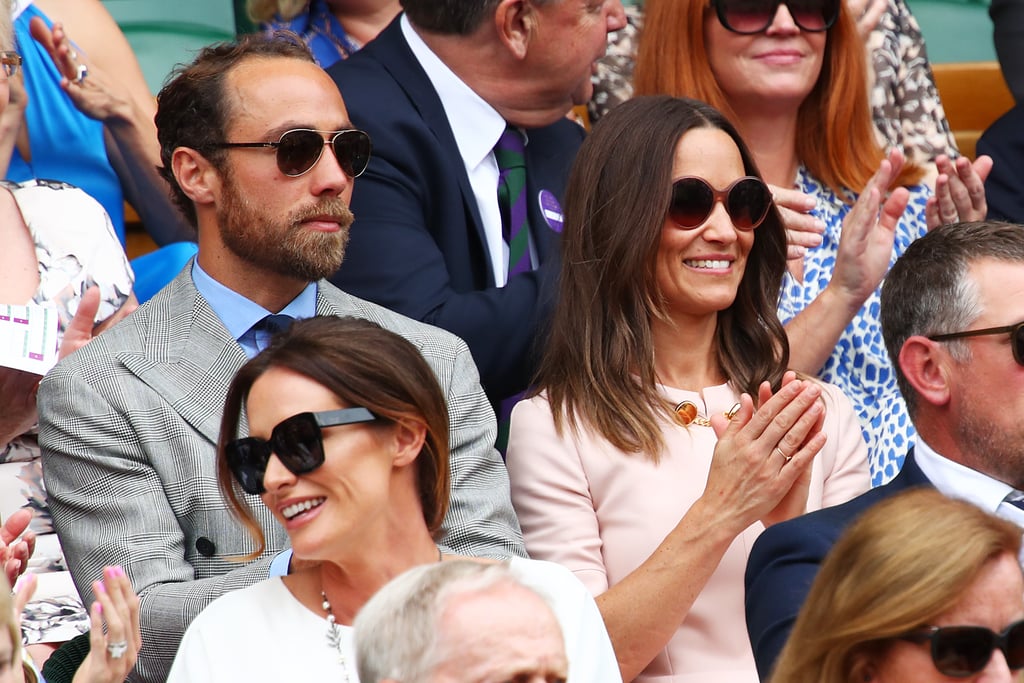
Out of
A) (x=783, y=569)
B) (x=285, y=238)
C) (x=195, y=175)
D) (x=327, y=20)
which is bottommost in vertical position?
(x=783, y=569)

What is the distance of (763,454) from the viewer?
11.5 feet

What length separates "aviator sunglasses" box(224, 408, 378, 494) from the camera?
9.78 ft

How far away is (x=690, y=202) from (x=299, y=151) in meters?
0.88

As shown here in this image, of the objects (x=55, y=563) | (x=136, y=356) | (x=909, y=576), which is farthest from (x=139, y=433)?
(x=909, y=576)

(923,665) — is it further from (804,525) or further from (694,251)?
(694,251)

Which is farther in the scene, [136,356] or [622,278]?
[622,278]

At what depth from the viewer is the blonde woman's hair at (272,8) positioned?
527 centimetres

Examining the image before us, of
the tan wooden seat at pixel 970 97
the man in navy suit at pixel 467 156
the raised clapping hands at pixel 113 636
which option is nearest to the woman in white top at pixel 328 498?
the raised clapping hands at pixel 113 636

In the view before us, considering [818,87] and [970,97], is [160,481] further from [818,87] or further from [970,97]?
[970,97]

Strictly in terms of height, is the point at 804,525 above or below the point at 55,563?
above

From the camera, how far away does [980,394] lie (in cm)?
367

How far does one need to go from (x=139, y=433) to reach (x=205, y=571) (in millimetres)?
301

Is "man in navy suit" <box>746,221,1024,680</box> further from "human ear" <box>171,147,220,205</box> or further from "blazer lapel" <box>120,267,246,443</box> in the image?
"human ear" <box>171,147,220,205</box>

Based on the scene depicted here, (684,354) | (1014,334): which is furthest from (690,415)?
(1014,334)
